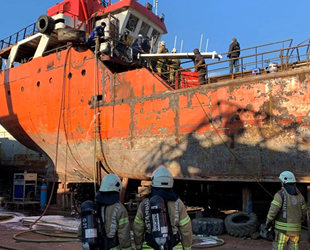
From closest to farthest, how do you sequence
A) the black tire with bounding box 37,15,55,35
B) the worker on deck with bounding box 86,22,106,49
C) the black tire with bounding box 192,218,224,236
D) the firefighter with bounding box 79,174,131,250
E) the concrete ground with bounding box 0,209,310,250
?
the firefighter with bounding box 79,174,131,250 < the concrete ground with bounding box 0,209,310,250 < the black tire with bounding box 192,218,224,236 < the worker on deck with bounding box 86,22,106,49 < the black tire with bounding box 37,15,55,35

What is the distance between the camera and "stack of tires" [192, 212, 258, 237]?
746 centimetres

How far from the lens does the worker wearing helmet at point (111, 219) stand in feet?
11.0

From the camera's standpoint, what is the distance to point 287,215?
447 centimetres

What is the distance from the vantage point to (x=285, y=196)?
14.9 feet

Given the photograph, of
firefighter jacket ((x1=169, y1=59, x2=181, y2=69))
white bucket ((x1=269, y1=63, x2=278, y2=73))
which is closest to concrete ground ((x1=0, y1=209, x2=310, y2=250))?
white bucket ((x1=269, y1=63, x2=278, y2=73))

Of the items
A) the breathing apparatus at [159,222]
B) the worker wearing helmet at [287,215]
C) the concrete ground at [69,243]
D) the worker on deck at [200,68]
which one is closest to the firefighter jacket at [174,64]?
the worker on deck at [200,68]

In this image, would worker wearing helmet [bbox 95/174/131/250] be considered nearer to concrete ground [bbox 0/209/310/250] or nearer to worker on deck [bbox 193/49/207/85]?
concrete ground [bbox 0/209/310/250]

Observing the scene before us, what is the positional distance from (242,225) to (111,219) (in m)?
5.02

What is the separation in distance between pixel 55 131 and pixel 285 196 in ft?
32.3

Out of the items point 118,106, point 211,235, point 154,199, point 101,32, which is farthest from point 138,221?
point 101,32

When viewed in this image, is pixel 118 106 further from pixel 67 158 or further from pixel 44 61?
pixel 44 61

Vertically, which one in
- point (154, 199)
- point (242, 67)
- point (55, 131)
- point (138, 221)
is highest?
point (242, 67)

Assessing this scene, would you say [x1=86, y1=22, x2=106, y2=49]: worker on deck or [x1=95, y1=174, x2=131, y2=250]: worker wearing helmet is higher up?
[x1=86, y1=22, x2=106, y2=49]: worker on deck

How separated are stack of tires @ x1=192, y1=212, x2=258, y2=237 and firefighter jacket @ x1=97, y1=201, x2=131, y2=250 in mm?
4777
